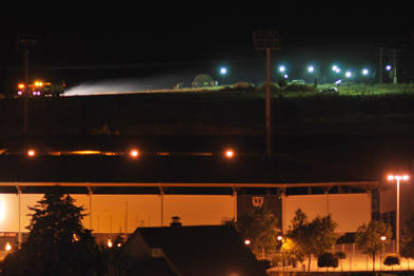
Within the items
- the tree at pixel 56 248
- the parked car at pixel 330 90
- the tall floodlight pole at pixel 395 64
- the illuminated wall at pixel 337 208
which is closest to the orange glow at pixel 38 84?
the parked car at pixel 330 90

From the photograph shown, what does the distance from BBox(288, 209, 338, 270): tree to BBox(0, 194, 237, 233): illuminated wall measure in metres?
3.58

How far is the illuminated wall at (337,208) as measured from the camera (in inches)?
1538

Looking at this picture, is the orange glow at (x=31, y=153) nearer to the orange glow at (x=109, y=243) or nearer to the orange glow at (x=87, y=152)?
the orange glow at (x=87, y=152)

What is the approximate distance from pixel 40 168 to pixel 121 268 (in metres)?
18.1

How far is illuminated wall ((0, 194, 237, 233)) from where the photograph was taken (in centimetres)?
3912

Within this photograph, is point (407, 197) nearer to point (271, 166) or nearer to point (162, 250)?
point (271, 166)

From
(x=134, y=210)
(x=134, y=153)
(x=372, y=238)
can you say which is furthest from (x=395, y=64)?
(x=134, y=210)

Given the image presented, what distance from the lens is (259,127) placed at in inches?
2415

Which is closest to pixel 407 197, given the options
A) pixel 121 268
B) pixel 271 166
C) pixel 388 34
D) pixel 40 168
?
pixel 271 166

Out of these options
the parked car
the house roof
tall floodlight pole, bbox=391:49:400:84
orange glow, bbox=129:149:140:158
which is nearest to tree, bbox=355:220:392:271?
the house roof

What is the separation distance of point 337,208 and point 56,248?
18.8 metres

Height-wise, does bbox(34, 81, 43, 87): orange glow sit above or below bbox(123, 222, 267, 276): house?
above

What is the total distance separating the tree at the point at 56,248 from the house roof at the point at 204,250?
11.2 feet

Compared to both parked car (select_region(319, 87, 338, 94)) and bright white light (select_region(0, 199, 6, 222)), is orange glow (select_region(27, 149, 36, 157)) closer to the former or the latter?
bright white light (select_region(0, 199, 6, 222))
